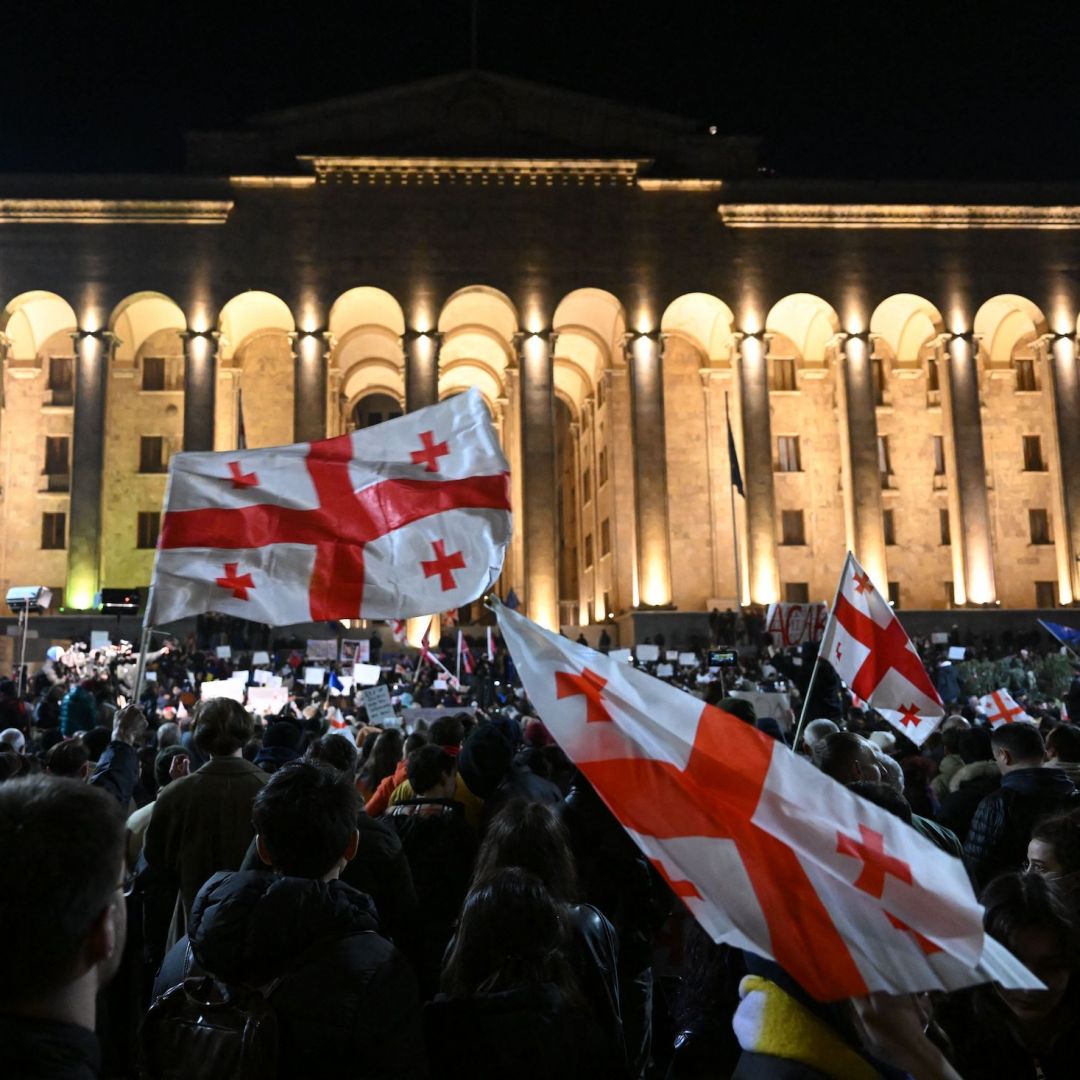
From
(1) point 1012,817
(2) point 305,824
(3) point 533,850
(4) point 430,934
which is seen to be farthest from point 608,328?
(2) point 305,824

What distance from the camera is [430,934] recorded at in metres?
4.98

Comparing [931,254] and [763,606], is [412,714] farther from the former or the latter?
[931,254]

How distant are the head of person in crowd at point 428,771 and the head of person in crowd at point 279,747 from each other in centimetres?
145

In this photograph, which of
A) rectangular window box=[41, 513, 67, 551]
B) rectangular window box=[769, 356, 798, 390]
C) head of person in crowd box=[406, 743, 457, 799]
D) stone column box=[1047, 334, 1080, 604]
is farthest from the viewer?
rectangular window box=[769, 356, 798, 390]

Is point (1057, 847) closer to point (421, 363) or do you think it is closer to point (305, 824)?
point (305, 824)

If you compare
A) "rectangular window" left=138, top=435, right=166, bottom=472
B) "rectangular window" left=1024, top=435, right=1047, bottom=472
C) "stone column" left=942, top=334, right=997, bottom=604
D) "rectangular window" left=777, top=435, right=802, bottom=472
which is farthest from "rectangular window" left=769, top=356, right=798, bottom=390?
"rectangular window" left=138, top=435, right=166, bottom=472

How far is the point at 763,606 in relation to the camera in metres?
35.2

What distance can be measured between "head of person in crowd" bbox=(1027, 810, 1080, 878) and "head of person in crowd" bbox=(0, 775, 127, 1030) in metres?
3.00

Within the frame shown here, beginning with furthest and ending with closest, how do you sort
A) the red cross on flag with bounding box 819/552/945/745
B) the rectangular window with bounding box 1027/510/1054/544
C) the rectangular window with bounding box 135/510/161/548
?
the rectangular window with bounding box 1027/510/1054/544 < the rectangular window with bounding box 135/510/161/548 < the red cross on flag with bounding box 819/552/945/745

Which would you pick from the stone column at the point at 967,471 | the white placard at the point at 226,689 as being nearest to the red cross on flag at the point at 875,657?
the white placard at the point at 226,689

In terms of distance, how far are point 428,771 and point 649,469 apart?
32.9 metres

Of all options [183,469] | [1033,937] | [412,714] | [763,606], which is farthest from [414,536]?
[763,606]

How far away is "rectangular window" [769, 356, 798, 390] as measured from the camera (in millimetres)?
43812

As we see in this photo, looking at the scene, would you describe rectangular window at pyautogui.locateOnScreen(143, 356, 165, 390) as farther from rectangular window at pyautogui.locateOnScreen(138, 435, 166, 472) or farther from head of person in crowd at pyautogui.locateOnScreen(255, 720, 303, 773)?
head of person in crowd at pyautogui.locateOnScreen(255, 720, 303, 773)
